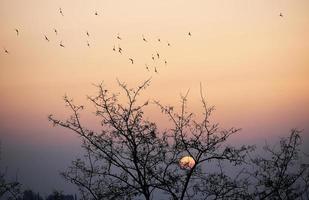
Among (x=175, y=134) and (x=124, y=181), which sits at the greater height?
(x=175, y=134)

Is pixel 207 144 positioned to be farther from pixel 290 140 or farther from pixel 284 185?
pixel 290 140

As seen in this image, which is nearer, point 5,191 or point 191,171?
point 191,171

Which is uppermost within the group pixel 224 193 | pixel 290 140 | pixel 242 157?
pixel 290 140

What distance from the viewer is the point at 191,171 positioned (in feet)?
38.8

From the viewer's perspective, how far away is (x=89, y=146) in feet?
40.4

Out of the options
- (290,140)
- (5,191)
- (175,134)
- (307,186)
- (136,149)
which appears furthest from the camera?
(5,191)

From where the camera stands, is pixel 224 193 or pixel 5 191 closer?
pixel 224 193

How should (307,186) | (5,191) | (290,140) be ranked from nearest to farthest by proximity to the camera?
(290,140) < (307,186) < (5,191)

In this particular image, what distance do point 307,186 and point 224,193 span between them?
610 cm

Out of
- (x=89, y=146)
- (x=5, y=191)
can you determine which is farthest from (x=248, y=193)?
(x=5, y=191)

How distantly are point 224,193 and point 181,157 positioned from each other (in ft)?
5.63

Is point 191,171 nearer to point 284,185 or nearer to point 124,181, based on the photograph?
point 124,181

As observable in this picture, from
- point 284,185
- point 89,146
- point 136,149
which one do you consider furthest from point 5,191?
point 284,185

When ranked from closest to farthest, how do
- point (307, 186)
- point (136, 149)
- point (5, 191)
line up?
1. point (136, 149)
2. point (307, 186)
3. point (5, 191)
